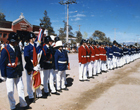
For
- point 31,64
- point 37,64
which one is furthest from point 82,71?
point 31,64

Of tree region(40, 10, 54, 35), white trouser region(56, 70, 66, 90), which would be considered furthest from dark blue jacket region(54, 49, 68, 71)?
tree region(40, 10, 54, 35)

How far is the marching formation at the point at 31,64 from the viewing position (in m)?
4.40

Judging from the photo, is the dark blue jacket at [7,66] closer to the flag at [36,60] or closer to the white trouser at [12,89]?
the white trouser at [12,89]

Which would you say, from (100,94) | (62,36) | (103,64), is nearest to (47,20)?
(62,36)

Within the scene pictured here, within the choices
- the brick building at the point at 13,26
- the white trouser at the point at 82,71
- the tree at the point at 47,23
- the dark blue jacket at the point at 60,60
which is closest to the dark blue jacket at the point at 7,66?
the dark blue jacket at the point at 60,60

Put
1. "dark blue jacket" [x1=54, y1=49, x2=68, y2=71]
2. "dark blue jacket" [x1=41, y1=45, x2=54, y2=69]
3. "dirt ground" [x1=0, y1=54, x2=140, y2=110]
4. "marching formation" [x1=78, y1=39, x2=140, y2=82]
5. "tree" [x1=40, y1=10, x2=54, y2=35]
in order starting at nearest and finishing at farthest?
"dirt ground" [x1=0, y1=54, x2=140, y2=110]
"dark blue jacket" [x1=41, y1=45, x2=54, y2=69]
"dark blue jacket" [x1=54, y1=49, x2=68, y2=71]
"marching formation" [x1=78, y1=39, x2=140, y2=82]
"tree" [x1=40, y1=10, x2=54, y2=35]

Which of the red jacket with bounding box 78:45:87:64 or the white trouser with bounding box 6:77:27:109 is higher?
the red jacket with bounding box 78:45:87:64

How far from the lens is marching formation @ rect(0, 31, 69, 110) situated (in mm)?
4402

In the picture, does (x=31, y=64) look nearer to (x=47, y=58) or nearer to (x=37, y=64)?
(x=37, y=64)

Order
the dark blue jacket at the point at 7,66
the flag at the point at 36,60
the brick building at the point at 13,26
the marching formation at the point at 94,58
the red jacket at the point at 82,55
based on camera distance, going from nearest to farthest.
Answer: the dark blue jacket at the point at 7,66, the flag at the point at 36,60, the red jacket at the point at 82,55, the marching formation at the point at 94,58, the brick building at the point at 13,26

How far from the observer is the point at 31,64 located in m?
5.20

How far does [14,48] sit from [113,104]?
386 centimetres

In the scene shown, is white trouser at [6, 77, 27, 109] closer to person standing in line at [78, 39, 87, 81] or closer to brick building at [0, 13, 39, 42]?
person standing in line at [78, 39, 87, 81]

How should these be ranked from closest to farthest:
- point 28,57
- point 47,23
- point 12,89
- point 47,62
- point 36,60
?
1. point 12,89
2. point 28,57
3. point 36,60
4. point 47,62
5. point 47,23
